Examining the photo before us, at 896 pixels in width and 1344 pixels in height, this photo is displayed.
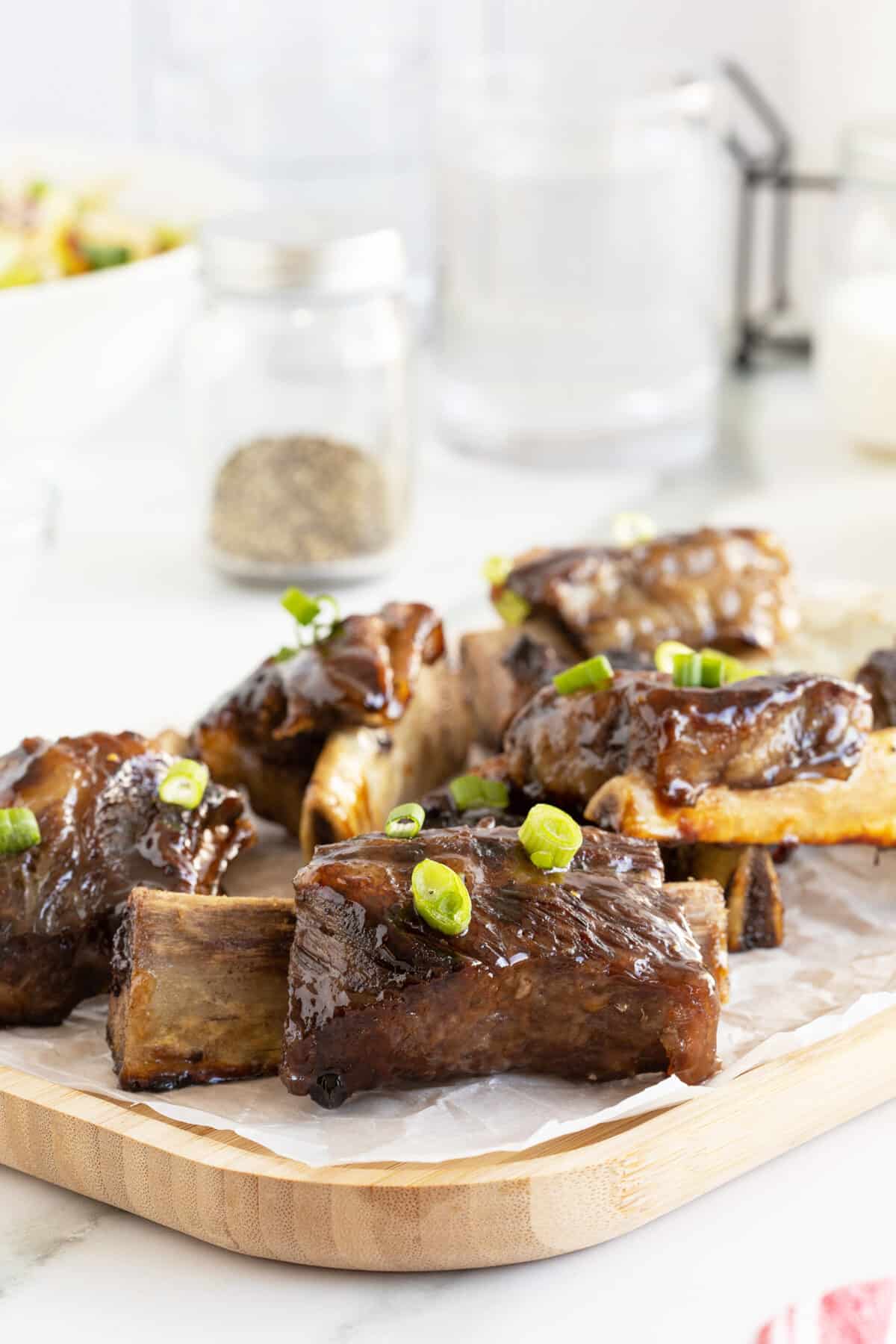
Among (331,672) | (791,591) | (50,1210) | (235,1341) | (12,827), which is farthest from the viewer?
(791,591)

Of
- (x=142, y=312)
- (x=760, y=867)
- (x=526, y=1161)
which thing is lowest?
(x=526, y=1161)

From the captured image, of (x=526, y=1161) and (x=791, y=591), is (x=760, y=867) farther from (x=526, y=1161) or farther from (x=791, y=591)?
(x=791, y=591)

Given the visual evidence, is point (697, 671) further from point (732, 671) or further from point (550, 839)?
point (550, 839)

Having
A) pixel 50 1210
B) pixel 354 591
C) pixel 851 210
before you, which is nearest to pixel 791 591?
pixel 354 591

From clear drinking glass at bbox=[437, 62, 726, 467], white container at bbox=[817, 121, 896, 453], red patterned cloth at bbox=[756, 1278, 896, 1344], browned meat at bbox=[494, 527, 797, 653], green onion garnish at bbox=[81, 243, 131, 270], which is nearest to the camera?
red patterned cloth at bbox=[756, 1278, 896, 1344]

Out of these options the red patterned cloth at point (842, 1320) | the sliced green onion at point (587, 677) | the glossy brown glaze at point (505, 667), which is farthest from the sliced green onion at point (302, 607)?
the red patterned cloth at point (842, 1320)

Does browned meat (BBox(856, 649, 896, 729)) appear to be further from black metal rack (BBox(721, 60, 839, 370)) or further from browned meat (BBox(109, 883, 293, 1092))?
black metal rack (BBox(721, 60, 839, 370))

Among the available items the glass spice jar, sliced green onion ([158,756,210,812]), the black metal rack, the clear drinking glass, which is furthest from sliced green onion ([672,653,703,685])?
the black metal rack
